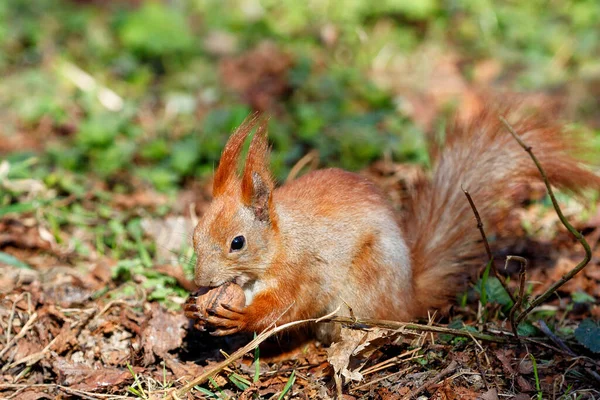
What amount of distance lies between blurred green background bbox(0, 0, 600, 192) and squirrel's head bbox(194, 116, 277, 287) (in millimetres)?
1546

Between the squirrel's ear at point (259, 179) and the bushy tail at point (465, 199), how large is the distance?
0.71 metres

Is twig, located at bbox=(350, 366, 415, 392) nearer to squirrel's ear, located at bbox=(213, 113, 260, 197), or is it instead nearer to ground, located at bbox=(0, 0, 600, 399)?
ground, located at bbox=(0, 0, 600, 399)

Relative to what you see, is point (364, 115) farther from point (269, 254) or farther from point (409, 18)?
point (269, 254)

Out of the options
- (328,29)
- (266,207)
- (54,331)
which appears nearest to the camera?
(266,207)

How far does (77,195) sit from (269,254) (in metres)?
1.79

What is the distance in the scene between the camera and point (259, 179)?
8.61 ft

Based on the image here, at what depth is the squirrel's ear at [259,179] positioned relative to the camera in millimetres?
2576

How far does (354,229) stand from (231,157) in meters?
0.60

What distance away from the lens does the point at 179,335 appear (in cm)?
290

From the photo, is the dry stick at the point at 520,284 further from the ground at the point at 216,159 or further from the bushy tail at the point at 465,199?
the bushy tail at the point at 465,199

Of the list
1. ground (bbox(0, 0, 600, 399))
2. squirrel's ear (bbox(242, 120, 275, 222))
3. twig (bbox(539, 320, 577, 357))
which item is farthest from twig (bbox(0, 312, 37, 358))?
twig (bbox(539, 320, 577, 357))

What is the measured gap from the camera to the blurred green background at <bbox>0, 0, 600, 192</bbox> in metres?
4.46

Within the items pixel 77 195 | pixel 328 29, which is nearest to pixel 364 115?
pixel 328 29

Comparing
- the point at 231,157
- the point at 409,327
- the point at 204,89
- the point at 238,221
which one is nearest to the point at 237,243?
the point at 238,221
